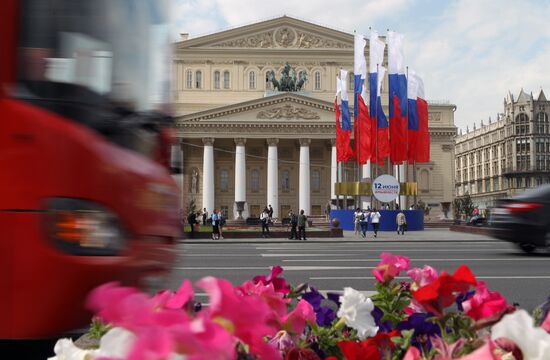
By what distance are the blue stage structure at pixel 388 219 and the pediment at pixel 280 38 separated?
3687 centimetres

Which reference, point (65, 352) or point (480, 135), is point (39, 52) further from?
point (480, 135)

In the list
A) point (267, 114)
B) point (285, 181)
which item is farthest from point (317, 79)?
point (267, 114)

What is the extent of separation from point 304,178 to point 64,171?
61180 mm

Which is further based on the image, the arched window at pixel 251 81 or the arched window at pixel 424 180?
the arched window at pixel 251 81

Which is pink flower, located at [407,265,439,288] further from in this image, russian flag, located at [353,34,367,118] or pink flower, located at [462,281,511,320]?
russian flag, located at [353,34,367,118]

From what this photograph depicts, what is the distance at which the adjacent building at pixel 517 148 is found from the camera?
104m

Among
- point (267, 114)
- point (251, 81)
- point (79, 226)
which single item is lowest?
point (79, 226)

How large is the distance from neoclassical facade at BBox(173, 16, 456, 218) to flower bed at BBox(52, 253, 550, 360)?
59266 mm

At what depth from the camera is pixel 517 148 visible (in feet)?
346

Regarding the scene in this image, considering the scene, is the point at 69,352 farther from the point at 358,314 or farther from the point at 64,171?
the point at 64,171

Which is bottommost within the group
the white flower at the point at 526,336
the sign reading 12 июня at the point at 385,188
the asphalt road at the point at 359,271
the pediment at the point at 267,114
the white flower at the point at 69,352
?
the asphalt road at the point at 359,271

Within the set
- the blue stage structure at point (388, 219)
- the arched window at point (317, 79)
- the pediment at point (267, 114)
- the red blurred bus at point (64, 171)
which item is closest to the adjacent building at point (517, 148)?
the arched window at point (317, 79)

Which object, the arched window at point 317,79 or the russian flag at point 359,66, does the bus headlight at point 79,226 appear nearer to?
the russian flag at point 359,66

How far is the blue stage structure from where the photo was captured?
125 feet
